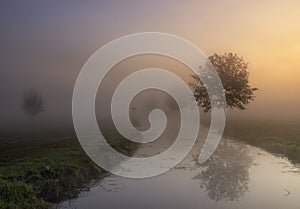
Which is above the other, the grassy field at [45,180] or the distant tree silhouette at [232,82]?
the distant tree silhouette at [232,82]

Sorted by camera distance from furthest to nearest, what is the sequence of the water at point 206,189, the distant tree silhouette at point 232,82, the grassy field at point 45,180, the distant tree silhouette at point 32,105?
the distant tree silhouette at point 32,105 → the distant tree silhouette at point 232,82 → the water at point 206,189 → the grassy field at point 45,180

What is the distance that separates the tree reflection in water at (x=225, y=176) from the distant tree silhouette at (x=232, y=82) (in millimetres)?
33515

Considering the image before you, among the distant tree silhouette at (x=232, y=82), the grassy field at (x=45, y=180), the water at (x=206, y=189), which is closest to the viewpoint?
the grassy field at (x=45, y=180)

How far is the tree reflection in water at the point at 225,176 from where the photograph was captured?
20944 mm

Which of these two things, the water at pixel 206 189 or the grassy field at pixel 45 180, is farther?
the water at pixel 206 189

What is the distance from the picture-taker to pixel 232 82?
70938 mm

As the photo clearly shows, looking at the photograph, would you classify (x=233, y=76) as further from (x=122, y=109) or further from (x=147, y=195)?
(x=122, y=109)

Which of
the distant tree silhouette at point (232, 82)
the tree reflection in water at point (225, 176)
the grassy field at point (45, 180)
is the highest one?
the distant tree silhouette at point (232, 82)

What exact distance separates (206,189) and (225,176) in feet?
14.7

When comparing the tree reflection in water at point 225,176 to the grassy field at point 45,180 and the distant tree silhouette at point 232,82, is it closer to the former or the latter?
the grassy field at point 45,180

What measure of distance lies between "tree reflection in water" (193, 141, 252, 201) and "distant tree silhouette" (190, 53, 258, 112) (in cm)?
3351

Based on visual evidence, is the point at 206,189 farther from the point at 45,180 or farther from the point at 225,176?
the point at 45,180

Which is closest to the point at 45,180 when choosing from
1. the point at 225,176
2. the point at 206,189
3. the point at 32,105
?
the point at 206,189

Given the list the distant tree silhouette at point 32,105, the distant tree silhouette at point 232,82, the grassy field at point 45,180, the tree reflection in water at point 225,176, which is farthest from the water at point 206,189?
the distant tree silhouette at point 32,105
